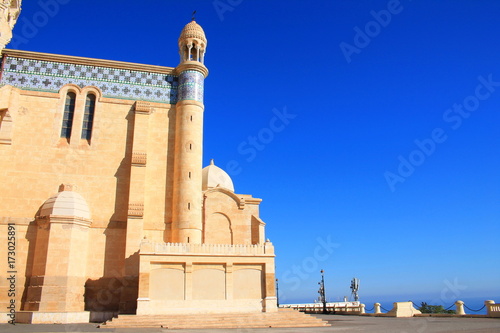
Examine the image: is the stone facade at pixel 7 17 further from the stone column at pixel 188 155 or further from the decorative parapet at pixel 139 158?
the stone column at pixel 188 155

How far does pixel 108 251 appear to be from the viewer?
22234 mm

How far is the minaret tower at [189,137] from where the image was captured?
23.4 meters

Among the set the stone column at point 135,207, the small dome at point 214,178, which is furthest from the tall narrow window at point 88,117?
the small dome at point 214,178

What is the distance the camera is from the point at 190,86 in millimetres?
25656

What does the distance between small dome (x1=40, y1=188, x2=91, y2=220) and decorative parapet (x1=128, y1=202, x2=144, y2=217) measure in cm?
216

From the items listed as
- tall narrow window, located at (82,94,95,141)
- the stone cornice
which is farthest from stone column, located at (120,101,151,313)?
tall narrow window, located at (82,94,95,141)

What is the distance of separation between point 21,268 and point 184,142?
10.9m

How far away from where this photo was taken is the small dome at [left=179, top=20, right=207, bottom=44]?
87.8 ft

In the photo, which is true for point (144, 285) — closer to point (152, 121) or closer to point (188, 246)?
point (188, 246)

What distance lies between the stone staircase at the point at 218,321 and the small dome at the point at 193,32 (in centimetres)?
1753

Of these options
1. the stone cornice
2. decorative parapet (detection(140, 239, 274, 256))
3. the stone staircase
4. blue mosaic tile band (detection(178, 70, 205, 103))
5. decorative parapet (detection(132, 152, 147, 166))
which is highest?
the stone cornice

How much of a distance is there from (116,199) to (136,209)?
5.45 ft

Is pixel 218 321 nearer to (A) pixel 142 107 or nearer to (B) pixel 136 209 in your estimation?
(B) pixel 136 209

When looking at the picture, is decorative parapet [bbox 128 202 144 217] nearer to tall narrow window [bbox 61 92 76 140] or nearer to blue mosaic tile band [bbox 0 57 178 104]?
tall narrow window [bbox 61 92 76 140]
